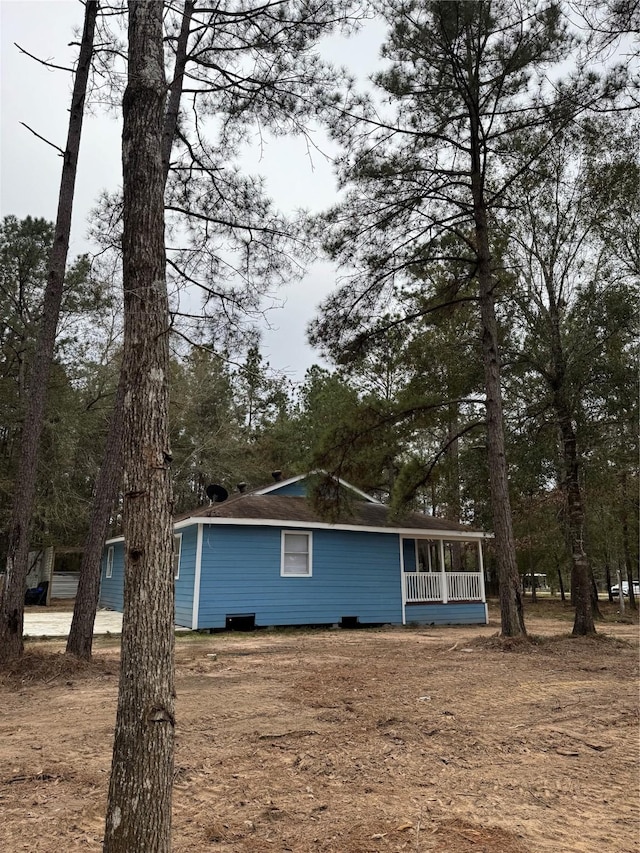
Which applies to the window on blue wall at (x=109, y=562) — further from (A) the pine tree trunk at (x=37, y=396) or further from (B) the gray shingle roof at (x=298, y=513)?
(A) the pine tree trunk at (x=37, y=396)

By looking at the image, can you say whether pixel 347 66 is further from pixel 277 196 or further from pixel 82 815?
pixel 82 815

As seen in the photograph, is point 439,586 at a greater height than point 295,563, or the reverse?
point 295,563

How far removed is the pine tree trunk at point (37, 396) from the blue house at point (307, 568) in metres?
5.27

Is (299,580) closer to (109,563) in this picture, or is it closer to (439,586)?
(439,586)

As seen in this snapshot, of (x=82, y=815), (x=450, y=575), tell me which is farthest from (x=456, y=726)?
(x=450, y=575)

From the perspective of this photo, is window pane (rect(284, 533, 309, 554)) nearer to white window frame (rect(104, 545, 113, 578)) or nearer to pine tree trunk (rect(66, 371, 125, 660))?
pine tree trunk (rect(66, 371, 125, 660))

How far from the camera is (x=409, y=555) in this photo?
16.1 meters

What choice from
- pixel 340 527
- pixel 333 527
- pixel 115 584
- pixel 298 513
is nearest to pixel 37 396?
pixel 298 513

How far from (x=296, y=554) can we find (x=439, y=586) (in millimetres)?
4443

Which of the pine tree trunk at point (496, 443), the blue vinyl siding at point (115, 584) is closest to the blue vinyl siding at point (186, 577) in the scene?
the blue vinyl siding at point (115, 584)

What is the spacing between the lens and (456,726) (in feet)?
14.8

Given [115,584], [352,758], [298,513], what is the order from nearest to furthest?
1. [352,758]
2. [298,513]
3. [115,584]

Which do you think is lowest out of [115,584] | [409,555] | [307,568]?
[115,584]

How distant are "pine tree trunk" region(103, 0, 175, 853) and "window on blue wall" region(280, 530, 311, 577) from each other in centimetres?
1127
